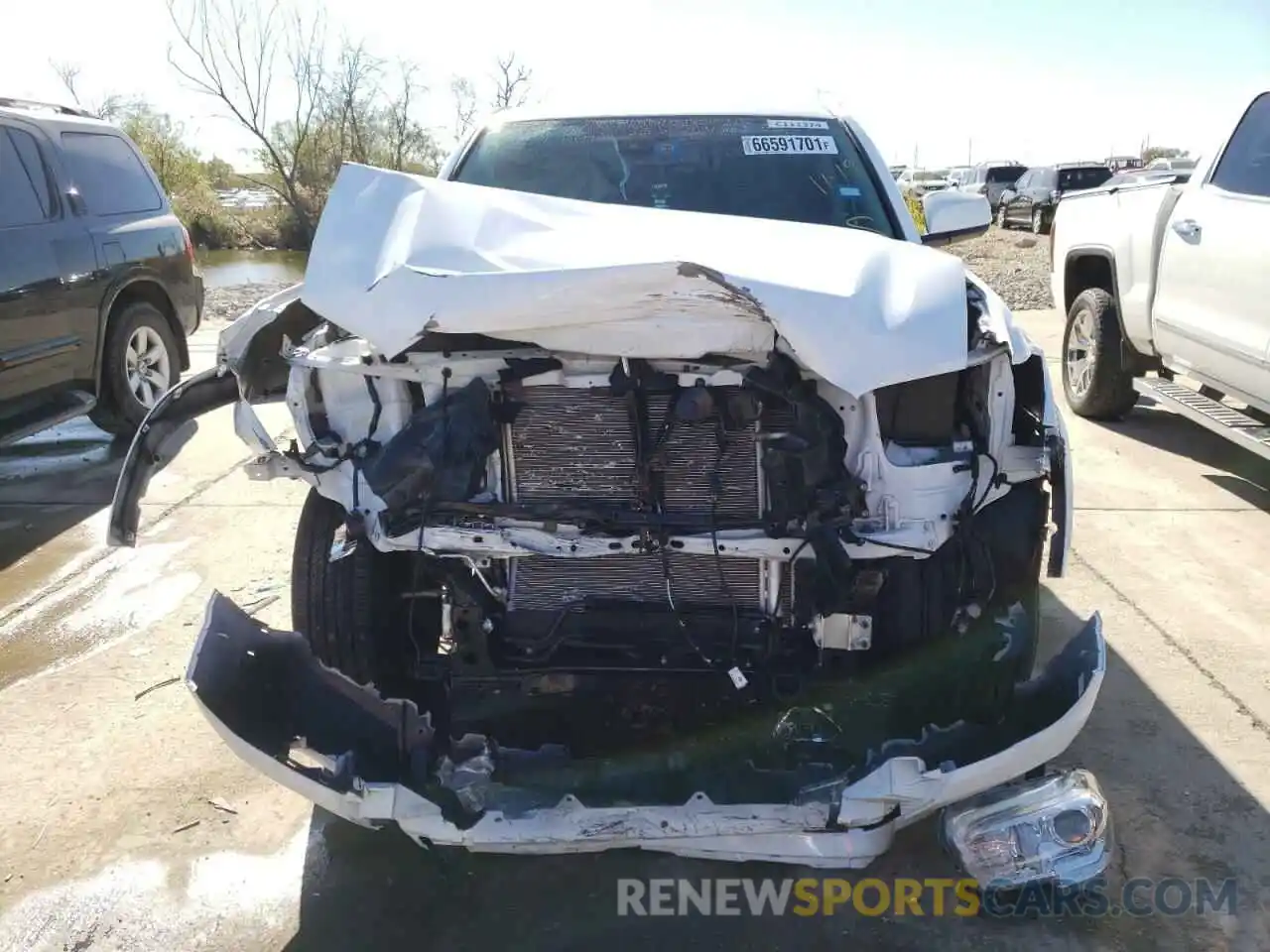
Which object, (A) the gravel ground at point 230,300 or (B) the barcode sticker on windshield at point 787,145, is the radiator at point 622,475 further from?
(A) the gravel ground at point 230,300

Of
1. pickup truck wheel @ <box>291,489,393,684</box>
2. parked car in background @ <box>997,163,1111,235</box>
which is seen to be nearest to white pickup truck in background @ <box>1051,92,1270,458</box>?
pickup truck wheel @ <box>291,489,393,684</box>

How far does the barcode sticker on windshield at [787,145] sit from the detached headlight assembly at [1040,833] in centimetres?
239

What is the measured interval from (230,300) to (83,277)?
7.48 m

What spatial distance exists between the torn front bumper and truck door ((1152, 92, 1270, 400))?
3.27m

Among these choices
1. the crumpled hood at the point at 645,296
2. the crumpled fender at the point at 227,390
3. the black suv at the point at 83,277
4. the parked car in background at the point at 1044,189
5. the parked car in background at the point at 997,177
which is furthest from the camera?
the parked car in background at the point at 997,177

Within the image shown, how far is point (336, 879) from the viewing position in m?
2.53

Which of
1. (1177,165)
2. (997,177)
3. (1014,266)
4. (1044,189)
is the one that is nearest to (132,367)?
(1014,266)

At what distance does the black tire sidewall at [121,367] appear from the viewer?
19.9 feet

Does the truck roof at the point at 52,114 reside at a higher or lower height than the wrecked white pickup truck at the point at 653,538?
higher

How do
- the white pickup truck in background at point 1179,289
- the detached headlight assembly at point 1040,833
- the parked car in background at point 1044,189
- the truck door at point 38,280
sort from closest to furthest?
the detached headlight assembly at point 1040,833
the white pickup truck in background at point 1179,289
the truck door at point 38,280
the parked car in background at point 1044,189

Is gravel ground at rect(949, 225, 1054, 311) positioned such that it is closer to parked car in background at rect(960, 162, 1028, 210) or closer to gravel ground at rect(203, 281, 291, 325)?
parked car in background at rect(960, 162, 1028, 210)

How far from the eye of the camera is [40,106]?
6.05m

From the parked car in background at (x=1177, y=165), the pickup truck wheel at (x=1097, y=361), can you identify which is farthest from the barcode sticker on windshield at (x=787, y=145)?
the parked car in background at (x=1177, y=165)

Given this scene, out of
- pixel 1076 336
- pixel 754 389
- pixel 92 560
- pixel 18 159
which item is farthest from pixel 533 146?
pixel 1076 336
